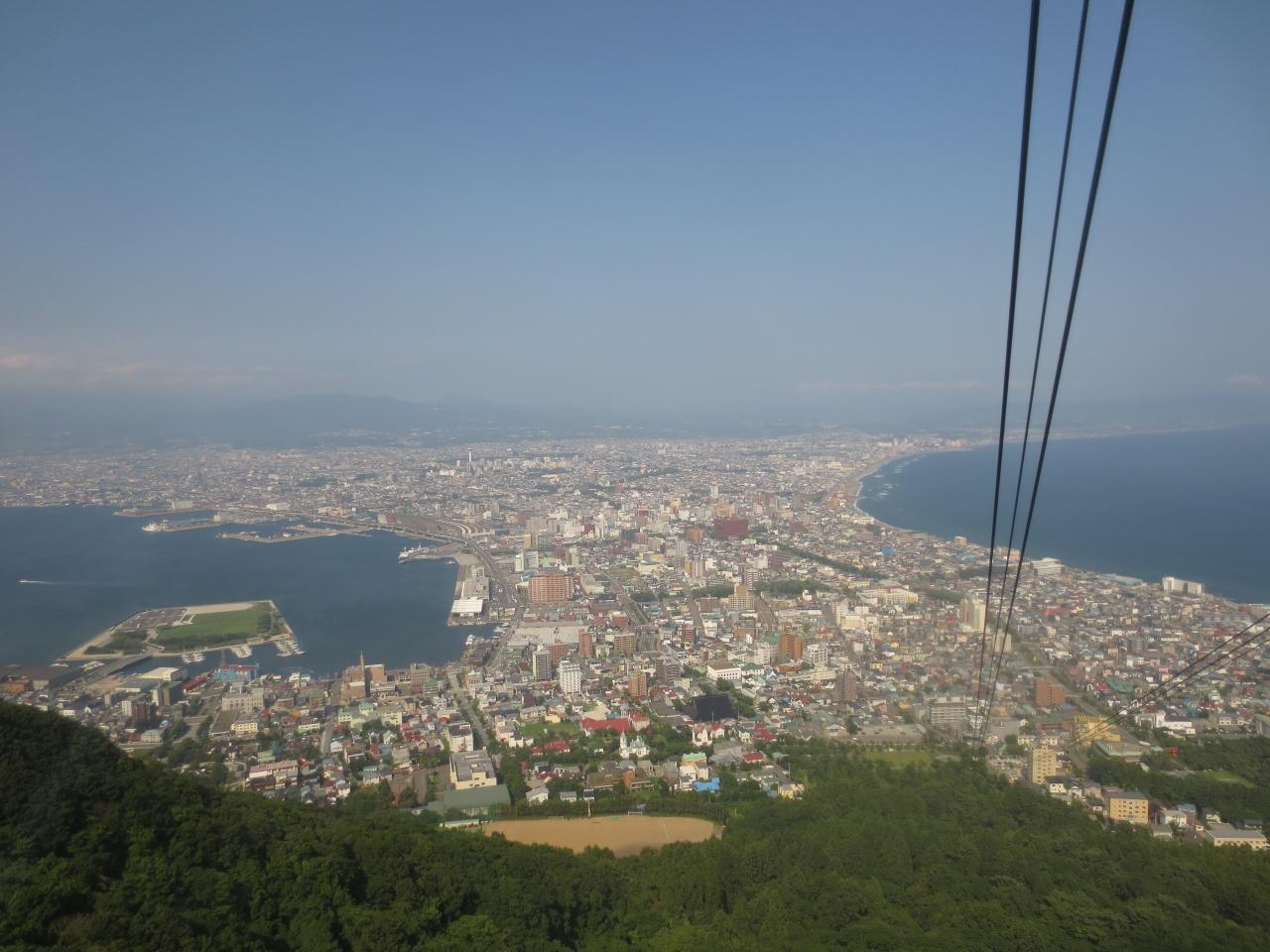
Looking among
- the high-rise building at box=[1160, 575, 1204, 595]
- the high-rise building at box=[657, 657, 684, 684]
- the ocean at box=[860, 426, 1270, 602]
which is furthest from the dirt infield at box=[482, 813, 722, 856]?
the ocean at box=[860, 426, 1270, 602]

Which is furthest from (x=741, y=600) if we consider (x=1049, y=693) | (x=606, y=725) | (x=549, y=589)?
(x=1049, y=693)

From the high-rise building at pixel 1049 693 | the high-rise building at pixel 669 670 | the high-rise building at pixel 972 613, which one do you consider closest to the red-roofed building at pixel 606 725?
the high-rise building at pixel 669 670

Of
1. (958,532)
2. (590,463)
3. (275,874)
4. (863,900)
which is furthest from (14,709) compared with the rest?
(590,463)

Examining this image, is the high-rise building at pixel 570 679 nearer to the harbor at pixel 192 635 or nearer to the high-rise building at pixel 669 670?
the high-rise building at pixel 669 670

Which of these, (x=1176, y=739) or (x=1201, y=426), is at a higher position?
(x=1201, y=426)

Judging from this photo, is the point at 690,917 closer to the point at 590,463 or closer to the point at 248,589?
the point at 248,589

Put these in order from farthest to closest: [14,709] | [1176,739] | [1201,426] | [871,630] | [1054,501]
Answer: [1201,426] < [1054,501] < [871,630] < [1176,739] < [14,709]
